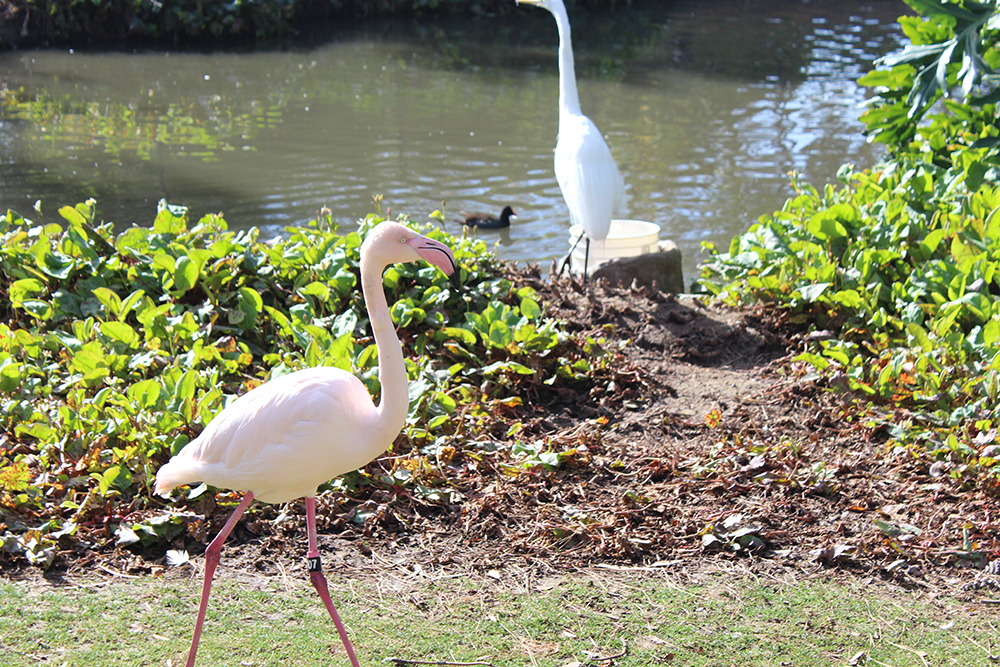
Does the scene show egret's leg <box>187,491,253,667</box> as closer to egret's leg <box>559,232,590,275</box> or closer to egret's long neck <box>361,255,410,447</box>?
egret's long neck <box>361,255,410,447</box>

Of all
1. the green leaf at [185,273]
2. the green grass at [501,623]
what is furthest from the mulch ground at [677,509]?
the green leaf at [185,273]

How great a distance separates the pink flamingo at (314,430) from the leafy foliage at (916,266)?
250 centimetres

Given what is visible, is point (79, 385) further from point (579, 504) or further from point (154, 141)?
point (154, 141)

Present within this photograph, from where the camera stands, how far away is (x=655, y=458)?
3949 mm

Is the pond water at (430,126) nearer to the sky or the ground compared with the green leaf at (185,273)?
nearer to the sky

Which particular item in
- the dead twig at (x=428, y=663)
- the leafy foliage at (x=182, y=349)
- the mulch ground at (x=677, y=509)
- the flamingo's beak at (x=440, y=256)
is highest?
the flamingo's beak at (x=440, y=256)

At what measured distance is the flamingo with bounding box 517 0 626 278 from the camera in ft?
19.4

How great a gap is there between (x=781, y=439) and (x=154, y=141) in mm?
10026

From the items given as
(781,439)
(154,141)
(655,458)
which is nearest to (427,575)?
(655,458)

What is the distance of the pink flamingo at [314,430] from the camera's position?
2.68 meters

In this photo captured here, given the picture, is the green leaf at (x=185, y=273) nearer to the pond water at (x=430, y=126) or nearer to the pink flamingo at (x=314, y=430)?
the pink flamingo at (x=314, y=430)

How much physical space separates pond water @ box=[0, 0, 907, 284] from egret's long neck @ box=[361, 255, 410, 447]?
17.6 ft

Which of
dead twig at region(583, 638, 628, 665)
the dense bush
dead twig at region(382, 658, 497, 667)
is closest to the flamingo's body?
dead twig at region(382, 658, 497, 667)

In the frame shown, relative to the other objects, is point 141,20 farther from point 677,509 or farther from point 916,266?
point 677,509
